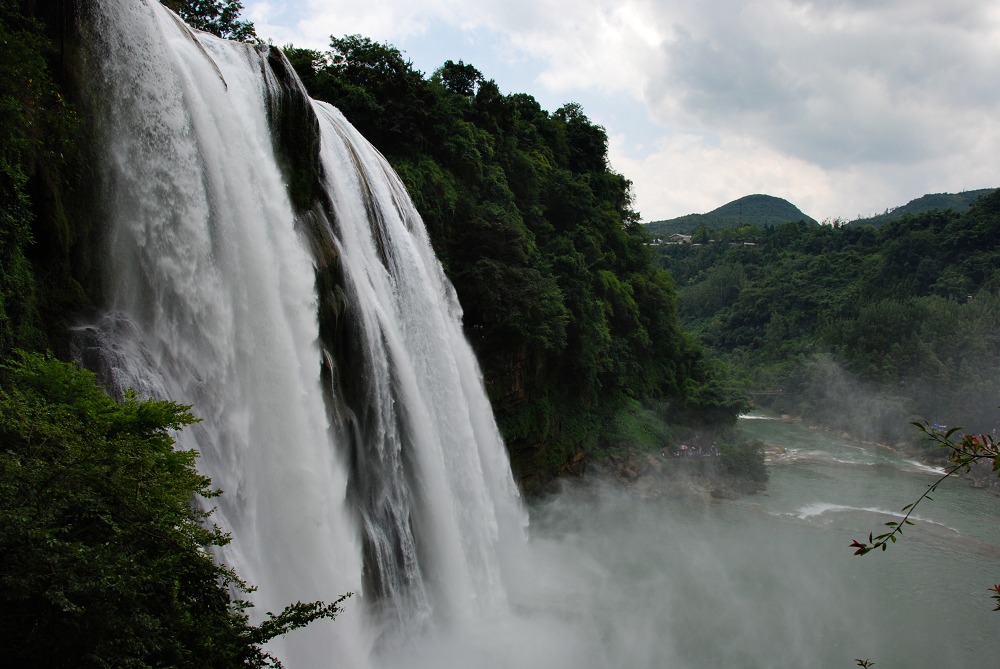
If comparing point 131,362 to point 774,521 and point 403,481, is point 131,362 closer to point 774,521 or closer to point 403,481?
point 403,481

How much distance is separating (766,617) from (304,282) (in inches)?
510

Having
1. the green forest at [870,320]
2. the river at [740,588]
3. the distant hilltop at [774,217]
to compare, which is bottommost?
the river at [740,588]

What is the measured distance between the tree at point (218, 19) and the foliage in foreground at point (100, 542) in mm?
17697

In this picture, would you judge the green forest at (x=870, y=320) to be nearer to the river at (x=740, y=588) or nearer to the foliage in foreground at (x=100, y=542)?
the river at (x=740, y=588)

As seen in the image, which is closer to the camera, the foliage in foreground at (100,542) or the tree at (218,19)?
the foliage in foreground at (100,542)

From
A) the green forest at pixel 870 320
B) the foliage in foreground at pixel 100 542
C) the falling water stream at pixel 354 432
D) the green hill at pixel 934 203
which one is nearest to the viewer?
the foliage in foreground at pixel 100 542

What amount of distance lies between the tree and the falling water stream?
8898 mm

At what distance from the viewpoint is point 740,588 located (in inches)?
684

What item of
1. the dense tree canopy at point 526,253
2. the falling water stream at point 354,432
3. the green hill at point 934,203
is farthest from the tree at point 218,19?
the green hill at point 934,203

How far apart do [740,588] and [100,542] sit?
640 inches

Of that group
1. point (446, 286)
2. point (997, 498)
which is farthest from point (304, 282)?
point (997, 498)

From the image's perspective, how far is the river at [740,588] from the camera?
13.8 metres

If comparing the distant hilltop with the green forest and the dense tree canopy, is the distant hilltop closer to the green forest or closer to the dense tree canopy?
the green forest

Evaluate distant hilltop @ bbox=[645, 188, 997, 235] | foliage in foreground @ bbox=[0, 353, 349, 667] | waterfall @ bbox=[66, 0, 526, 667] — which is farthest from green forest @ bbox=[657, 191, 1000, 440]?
distant hilltop @ bbox=[645, 188, 997, 235]
